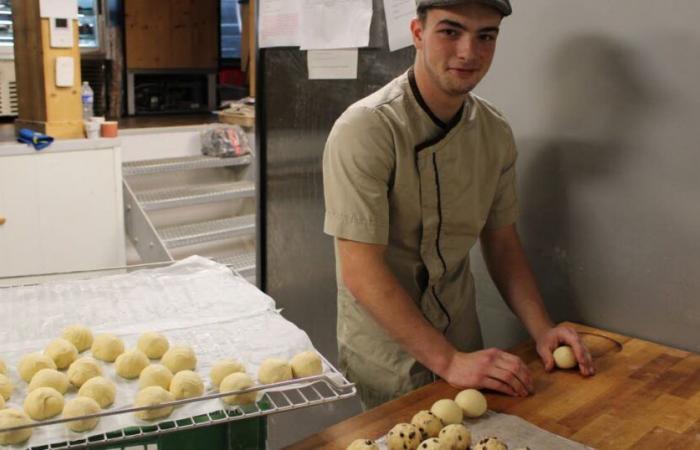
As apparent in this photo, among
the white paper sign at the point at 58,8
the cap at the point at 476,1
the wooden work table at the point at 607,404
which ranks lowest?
the wooden work table at the point at 607,404

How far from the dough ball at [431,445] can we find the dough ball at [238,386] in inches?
10.7

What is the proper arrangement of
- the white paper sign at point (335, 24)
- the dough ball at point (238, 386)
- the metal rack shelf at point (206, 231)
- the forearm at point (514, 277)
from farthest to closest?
1. the metal rack shelf at point (206, 231)
2. the white paper sign at point (335, 24)
3. the forearm at point (514, 277)
4. the dough ball at point (238, 386)

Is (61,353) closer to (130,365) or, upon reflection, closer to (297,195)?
(130,365)

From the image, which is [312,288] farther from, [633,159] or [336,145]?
[633,159]

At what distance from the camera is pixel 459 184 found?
4.95ft

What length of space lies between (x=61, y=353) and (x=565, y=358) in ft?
3.16

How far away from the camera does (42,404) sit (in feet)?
3.55

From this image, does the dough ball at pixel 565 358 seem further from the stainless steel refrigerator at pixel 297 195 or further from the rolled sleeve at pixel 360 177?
the stainless steel refrigerator at pixel 297 195

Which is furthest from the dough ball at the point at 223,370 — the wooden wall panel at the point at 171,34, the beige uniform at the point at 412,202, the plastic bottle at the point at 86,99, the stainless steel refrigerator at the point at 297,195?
the wooden wall panel at the point at 171,34

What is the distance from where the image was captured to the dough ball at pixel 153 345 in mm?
1316

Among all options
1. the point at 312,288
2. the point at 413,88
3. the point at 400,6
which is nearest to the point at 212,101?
the point at 312,288

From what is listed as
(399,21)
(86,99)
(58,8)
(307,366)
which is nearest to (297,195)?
(399,21)

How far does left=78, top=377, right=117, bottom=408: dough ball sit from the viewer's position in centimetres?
113

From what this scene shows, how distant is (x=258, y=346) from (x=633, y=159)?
35.1 inches
